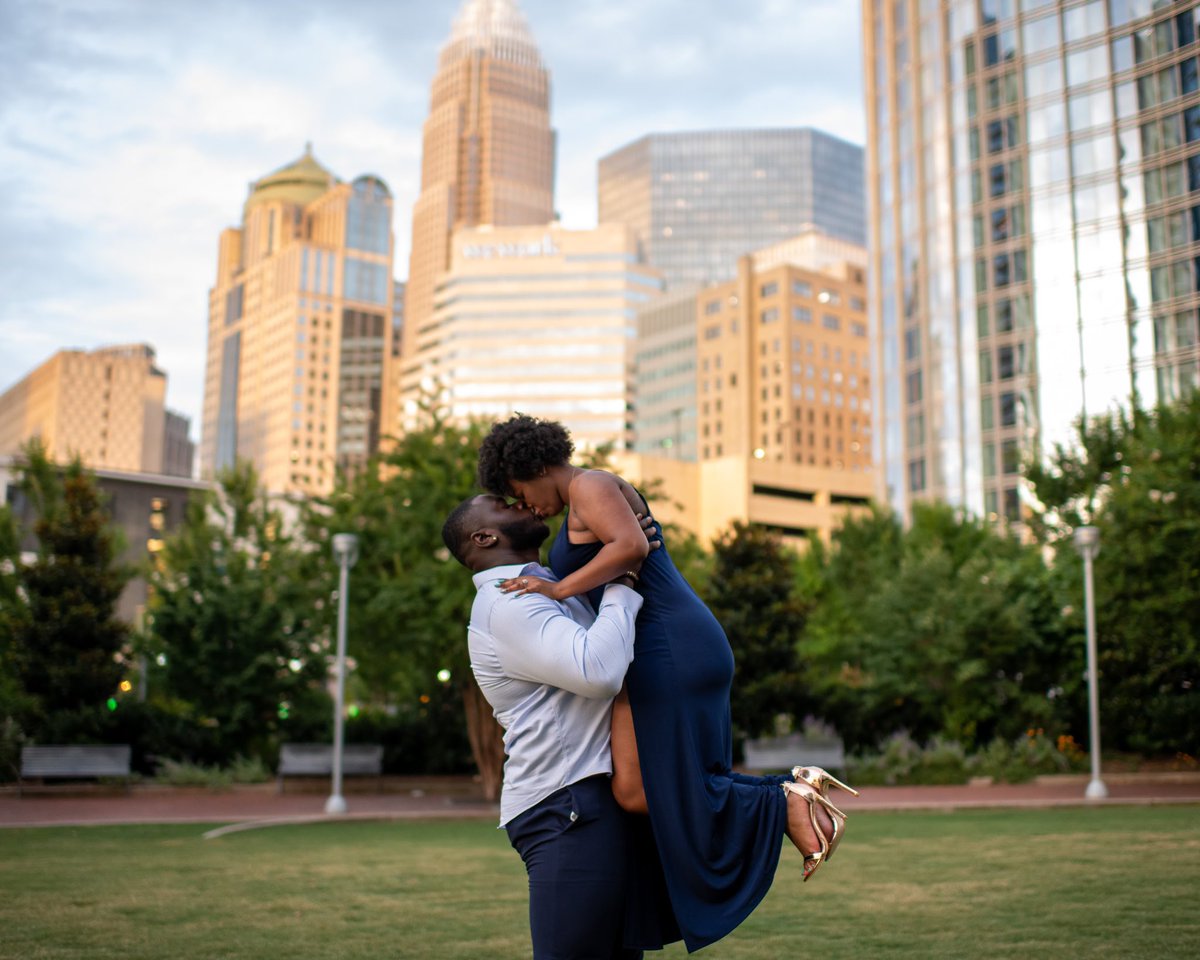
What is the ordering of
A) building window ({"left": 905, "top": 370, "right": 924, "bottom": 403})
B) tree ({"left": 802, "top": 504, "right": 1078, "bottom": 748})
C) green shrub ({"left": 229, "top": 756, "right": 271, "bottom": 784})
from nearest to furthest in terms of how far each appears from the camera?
green shrub ({"left": 229, "top": 756, "right": 271, "bottom": 784}), tree ({"left": 802, "top": 504, "right": 1078, "bottom": 748}), building window ({"left": 905, "top": 370, "right": 924, "bottom": 403})

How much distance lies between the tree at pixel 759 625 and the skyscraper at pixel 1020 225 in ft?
106

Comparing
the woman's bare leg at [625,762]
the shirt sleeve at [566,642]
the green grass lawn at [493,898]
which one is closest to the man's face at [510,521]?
the shirt sleeve at [566,642]

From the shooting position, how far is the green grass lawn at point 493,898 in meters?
6.88

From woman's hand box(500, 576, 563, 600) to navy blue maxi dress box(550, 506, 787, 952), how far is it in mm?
195

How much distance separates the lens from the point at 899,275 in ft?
236

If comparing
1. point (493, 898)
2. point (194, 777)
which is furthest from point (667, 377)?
point (493, 898)

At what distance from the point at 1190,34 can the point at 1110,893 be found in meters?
60.1

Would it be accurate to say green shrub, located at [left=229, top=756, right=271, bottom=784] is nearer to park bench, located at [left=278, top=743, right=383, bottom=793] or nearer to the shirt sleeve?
park bench, located at [left=278, top=743, right=383, bottom=793]

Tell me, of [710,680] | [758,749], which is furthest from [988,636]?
[710,680]

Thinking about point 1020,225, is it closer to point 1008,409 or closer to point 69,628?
point 1008,409

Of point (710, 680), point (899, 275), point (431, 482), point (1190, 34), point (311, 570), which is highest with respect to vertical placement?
point (1190, 34)

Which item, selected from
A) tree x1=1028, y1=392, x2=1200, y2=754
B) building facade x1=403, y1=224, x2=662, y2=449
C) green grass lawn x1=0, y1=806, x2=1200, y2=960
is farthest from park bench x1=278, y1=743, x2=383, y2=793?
building facade x1=403, y1=224, x2=662, y2=449

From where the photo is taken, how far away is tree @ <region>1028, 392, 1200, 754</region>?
2223 centimetres

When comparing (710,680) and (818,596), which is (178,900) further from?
(818,596)
